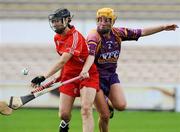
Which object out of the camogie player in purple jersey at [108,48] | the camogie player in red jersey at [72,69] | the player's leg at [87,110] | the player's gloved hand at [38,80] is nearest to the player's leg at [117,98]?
the camogie player in purple jersey at [108,48]

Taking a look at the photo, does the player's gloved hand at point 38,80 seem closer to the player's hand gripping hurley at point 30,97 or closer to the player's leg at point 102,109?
the player's hand gripping hurley at point 30,97

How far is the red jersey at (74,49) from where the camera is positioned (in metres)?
10.5

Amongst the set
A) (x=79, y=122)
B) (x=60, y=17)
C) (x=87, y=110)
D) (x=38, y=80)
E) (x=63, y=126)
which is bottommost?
(x=79, y=122)

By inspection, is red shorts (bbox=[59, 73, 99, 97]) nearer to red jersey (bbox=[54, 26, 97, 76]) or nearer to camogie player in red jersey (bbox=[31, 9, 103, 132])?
camogie player in red jersey (bbox=[31, 9, 103, 132])

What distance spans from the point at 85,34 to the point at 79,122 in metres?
6.09

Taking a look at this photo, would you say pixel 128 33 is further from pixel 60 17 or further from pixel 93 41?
pixel 60 17

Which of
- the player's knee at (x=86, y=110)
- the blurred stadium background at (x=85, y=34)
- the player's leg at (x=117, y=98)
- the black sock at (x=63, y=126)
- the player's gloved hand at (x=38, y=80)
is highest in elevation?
the player's gloved hand at (x=38, y=80)

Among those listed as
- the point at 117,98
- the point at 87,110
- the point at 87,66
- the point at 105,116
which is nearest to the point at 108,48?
the point at 87,66

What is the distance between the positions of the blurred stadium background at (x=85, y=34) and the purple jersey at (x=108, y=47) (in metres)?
10.0

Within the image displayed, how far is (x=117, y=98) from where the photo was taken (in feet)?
37.1

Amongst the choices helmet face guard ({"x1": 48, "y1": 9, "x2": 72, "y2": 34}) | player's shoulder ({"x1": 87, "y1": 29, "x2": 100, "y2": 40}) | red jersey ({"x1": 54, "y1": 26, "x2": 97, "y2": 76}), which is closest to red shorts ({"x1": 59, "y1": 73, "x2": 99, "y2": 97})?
red jersey ({"x1": 54, "y1": 26, "x2": 97, "y2": 76})

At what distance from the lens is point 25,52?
23.2m

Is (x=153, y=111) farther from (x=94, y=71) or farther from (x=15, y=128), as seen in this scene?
(x=94, y=71)

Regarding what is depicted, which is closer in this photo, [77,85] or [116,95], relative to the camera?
[77,85]
